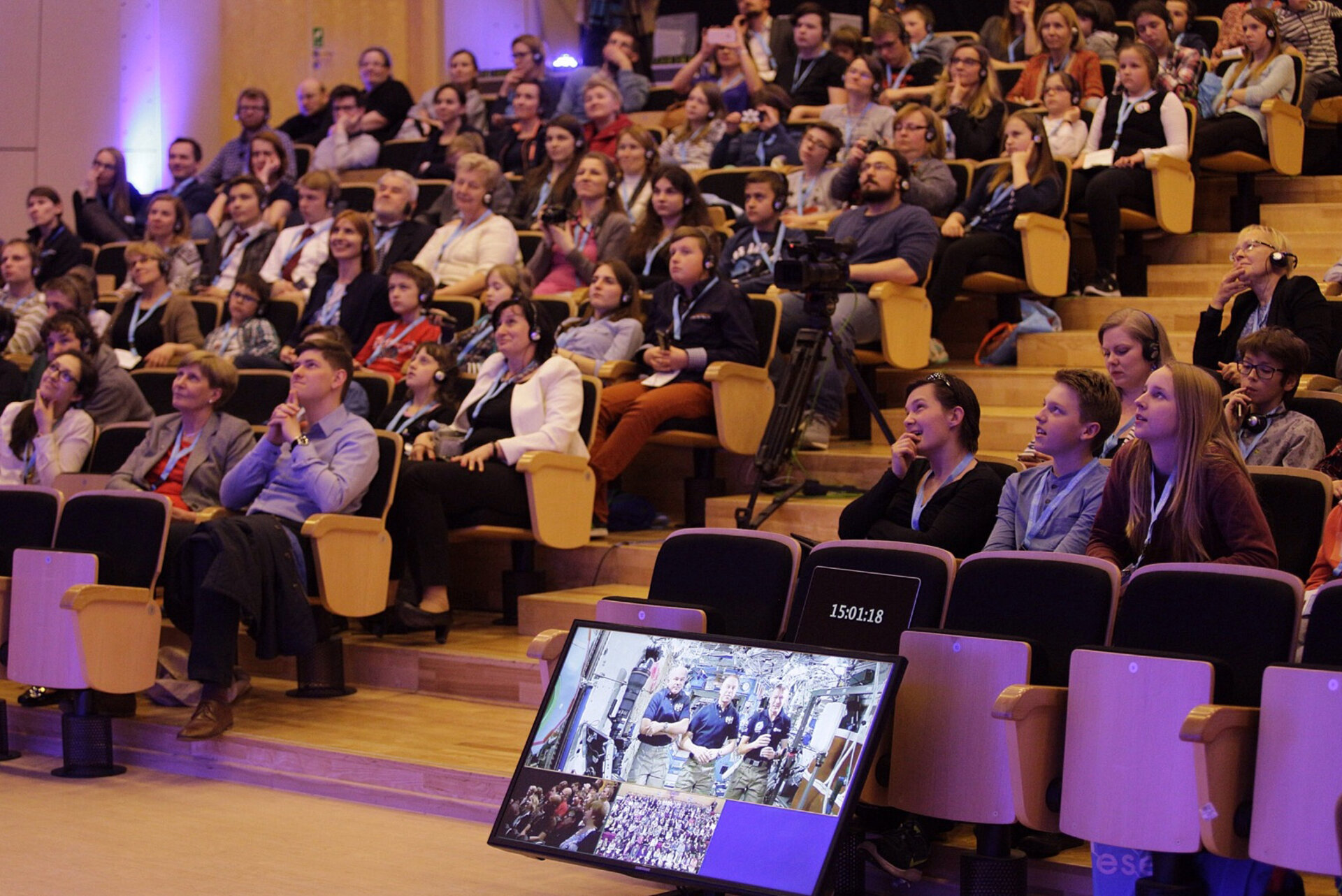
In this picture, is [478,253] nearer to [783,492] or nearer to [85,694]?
[783,492]

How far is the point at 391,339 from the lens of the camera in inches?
204

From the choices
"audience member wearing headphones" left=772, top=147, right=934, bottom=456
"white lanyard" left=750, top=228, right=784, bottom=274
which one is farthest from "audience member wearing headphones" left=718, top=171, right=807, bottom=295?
"audience member wearing headphones" left=772, top=147, right=934, bottom=456

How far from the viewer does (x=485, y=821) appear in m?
3.21

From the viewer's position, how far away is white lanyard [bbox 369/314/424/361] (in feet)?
16.9

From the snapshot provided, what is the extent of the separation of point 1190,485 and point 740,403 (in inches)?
80.5

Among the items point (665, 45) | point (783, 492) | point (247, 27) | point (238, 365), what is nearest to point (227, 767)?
point (783, 492)

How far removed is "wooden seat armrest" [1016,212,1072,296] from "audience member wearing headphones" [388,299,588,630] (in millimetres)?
1716

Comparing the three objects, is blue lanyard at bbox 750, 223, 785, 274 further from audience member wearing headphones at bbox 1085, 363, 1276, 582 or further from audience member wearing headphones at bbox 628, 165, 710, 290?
audience member wearing headphones at bbox 1085, 363, 1276, 582

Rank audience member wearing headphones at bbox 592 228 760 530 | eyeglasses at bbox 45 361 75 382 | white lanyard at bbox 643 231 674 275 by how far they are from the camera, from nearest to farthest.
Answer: audience member wearing headphones at bbox 592 228 760 530, eyeglasses at bbox 45 361 75 382, white lanyard at bbox 643 231 674 275

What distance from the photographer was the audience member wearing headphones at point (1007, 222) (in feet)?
17.1

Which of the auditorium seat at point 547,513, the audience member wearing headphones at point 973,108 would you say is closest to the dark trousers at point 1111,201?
the audience member wearing headphones at point 973,108

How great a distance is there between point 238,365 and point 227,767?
2194mm

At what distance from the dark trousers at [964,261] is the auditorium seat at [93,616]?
2.73 meters

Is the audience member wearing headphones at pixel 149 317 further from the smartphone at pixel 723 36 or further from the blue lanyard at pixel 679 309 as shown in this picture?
the smartphone at pixel 723 36
